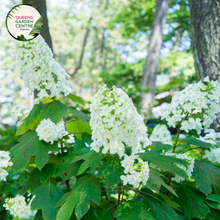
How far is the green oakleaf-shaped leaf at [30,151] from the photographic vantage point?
5.28 feet

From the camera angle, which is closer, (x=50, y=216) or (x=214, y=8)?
(x=50, y=216)

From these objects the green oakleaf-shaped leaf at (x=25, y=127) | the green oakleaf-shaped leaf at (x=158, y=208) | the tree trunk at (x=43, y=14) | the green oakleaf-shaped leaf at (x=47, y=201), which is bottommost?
the green oakleaf-shaped leaf at (x=158, y=208)

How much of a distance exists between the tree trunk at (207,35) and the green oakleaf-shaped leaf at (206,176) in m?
1.20

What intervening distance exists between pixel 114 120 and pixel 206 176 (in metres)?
0.91

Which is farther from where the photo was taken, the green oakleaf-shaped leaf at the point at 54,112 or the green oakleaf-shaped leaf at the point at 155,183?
the green oakleaf-shaped leaf at the point at 54,112

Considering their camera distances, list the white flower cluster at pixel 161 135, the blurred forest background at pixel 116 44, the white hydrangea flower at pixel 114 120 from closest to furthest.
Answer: the white hydrangea flower at pixel 114 120, the white flower cluster at pixel 161 135, the blurred forest background at pixel 116 44

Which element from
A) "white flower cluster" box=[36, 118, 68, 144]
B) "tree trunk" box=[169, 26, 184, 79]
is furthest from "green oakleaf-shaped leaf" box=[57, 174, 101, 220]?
"tree trunk" box=[169, 26, 184, 79]

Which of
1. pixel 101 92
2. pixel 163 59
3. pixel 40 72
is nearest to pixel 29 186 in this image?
pixel 40 72

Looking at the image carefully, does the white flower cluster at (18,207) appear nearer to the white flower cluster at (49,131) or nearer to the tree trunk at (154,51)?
the white flower cluster at (49,131)

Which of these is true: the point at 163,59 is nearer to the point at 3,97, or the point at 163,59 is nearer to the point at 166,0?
the point at 166,0

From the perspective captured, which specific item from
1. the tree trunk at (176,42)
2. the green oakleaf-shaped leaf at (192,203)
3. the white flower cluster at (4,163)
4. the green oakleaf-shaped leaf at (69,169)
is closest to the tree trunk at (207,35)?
the green oakleaf-shaped leaf at (192,203)

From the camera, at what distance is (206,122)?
5.72 ft

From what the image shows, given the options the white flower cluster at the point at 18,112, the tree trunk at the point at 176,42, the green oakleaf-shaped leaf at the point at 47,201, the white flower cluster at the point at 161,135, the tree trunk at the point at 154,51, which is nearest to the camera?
the green oakleaf-shaped leaf at the point at 47,201

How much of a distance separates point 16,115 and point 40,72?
2.29 feet
